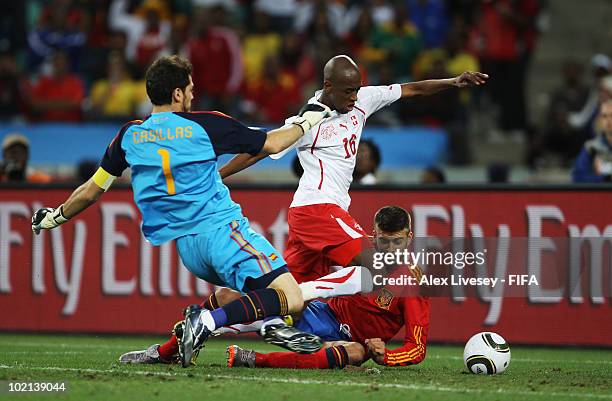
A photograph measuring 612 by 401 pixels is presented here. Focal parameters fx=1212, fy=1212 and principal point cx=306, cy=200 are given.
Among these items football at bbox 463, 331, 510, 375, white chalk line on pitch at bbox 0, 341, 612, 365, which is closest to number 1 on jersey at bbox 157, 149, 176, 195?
football at bbox 463, 331, 510, 375

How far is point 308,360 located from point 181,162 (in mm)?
1563

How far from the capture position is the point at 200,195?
7.40 meters

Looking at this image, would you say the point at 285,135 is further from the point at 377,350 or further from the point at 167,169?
the point at 377,350

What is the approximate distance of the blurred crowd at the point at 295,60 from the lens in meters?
16.1

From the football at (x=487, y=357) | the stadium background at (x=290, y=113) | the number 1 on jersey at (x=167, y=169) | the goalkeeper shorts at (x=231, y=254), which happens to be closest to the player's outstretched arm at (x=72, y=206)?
the number 1 on jersey at (x=167, y=169)

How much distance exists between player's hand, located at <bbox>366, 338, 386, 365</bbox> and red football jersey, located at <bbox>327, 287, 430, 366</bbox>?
58 mm

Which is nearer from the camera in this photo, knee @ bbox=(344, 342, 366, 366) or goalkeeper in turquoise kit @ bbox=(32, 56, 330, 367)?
goalkeeper in turquoise kit @ bbox=(32, 56, 330, 367)

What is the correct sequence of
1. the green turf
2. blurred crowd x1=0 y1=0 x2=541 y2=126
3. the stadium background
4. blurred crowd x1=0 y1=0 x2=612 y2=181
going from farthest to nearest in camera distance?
blurred crowd x1=0 y1=0 x2=541 y2=126 < blurred crowd x1=0 y1=0 x2=612 y2=181 < the stadium background < the green turf

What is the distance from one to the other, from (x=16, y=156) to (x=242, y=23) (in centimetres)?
719

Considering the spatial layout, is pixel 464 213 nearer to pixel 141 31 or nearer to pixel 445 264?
pixel 445 264

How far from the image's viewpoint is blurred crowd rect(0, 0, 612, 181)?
52.7ft

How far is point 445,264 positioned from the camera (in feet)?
31.6

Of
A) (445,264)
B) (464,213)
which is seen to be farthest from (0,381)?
(464,213)

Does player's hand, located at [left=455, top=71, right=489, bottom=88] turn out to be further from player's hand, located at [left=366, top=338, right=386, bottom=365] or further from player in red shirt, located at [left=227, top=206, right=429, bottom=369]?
player's hand, located at [left=366, top=338, right=386, bottom=365]
